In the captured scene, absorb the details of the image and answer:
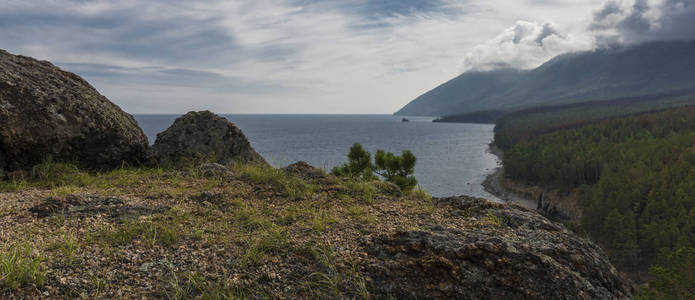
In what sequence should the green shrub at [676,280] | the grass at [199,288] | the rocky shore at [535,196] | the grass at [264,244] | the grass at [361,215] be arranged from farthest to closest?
the rocky shore at [535,196], the green shrub at [676,280], the grass at [361,215], the grass at [264,244], the grass at [199,288]

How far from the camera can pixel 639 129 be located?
4488 inches

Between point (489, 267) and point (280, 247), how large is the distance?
242 cm

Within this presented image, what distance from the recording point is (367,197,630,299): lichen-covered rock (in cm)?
363

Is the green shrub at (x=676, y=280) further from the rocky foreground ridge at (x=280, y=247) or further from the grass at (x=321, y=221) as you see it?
the grass at (x=321, y=221)

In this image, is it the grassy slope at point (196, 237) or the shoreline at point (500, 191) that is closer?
the grassy slope at point (196, 237)

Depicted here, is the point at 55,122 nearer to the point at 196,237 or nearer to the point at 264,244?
the point at 196,237

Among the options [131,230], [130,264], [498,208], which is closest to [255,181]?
[131,230]

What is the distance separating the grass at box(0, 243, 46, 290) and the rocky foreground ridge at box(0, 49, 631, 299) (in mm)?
13

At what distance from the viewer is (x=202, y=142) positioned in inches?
412

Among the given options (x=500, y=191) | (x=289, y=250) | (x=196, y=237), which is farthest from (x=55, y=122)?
(x=500, y=191)

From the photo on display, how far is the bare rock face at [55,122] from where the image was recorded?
7.20 meters

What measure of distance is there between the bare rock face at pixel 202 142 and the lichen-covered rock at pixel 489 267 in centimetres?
735

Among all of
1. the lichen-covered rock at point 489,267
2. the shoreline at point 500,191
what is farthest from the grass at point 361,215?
the shoreline at point 500,191

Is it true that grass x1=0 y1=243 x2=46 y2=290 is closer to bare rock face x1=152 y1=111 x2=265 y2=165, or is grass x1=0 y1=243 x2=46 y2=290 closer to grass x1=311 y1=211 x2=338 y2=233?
grass x1=311 y1=211 x2=338 y2=233
